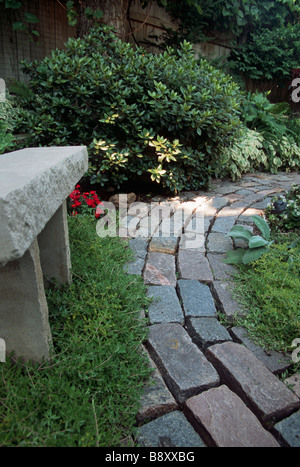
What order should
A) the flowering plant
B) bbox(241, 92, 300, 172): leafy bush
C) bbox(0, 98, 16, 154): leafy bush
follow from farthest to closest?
bbox(241, 92, 300, 172): leafy bush < bbox(0, 98, 16, 154): leafy bush < the flowering plant

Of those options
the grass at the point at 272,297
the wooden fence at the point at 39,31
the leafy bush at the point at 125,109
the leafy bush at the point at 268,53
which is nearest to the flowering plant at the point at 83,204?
the leafy bush at the point at 125,109

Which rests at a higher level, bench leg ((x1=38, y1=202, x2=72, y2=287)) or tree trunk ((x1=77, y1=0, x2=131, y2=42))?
tree trunk ((x1=77, y1=0, x2=131, y2=42))

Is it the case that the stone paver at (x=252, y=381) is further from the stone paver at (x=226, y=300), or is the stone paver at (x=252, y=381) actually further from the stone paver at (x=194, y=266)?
the stone paver at (x=194, y=266)

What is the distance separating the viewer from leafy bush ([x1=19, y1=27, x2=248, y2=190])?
3.09 meters

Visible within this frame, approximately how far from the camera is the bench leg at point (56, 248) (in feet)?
5.43

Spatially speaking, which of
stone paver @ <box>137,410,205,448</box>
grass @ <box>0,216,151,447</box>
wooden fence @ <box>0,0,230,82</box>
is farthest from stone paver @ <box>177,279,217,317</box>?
wooden fence @ <box>0,0,230,82</box>

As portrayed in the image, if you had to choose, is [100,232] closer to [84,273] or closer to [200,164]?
[84,273]

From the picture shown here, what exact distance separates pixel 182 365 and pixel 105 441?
0.49 m

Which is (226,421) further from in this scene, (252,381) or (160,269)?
(160,269)

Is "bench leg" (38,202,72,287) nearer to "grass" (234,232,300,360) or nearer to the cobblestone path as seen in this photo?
the cobblestone path

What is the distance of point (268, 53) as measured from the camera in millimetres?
7102

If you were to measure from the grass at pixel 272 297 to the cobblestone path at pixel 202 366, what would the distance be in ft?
0.22

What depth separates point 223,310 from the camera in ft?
6.05
